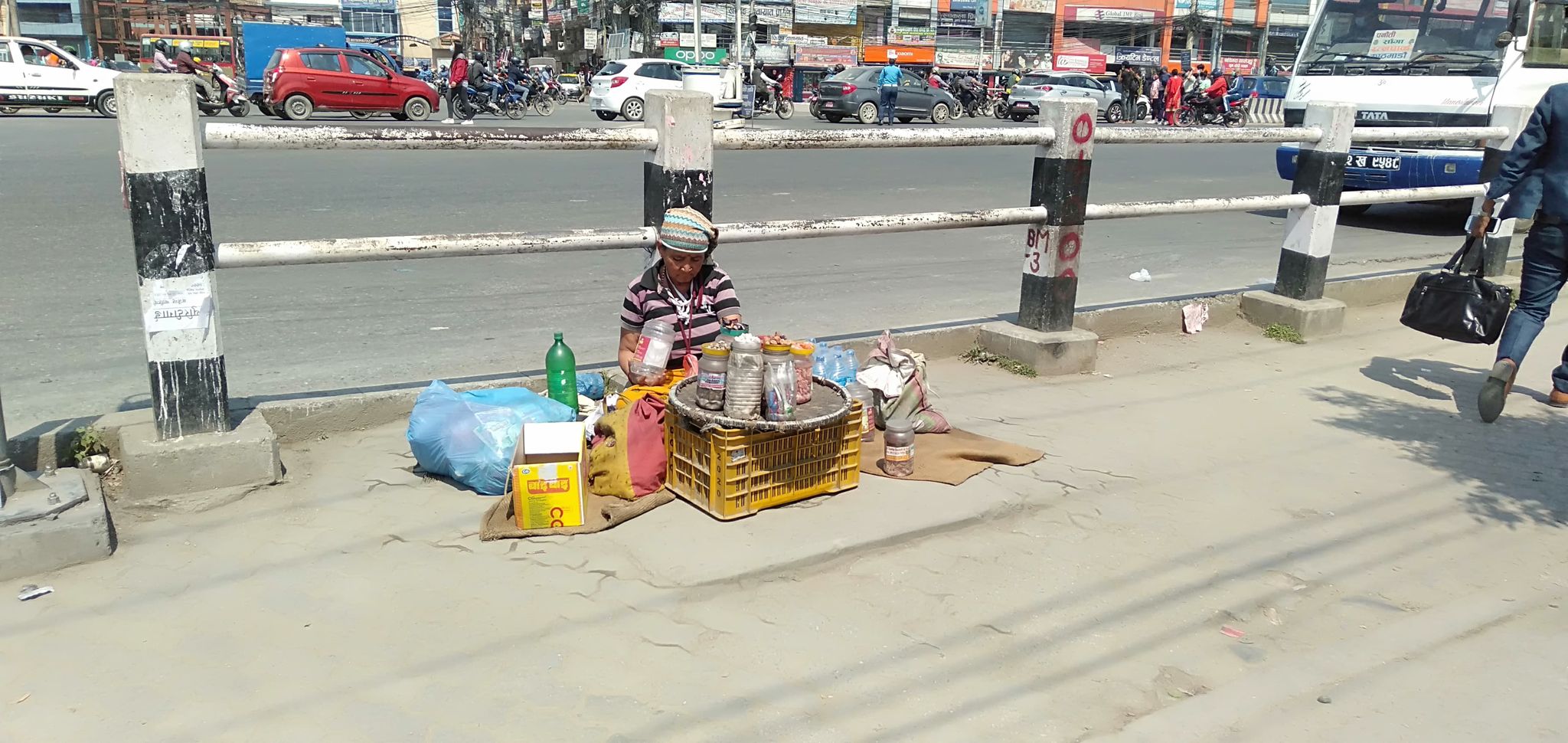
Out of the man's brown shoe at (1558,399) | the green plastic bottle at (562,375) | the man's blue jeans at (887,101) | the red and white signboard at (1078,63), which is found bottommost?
the man's brown shoe at (1558,399)

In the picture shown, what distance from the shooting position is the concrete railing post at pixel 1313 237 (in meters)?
6.31

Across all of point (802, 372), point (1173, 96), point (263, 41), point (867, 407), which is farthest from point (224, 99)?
point (1173, 96)

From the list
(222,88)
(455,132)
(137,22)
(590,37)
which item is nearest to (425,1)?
(137,22)

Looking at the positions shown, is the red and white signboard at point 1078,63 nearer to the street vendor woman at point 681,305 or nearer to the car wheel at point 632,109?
the car wheel at point 632,109

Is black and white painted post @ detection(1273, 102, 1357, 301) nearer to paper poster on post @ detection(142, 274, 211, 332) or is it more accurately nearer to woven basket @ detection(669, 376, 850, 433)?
woven basket @ detection(669, 376, 850, 433)

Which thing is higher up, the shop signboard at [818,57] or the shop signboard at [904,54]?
the shop signboard at [904,54]

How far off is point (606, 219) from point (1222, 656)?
8077 mm

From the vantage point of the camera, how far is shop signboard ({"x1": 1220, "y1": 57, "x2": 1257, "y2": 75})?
65688 millimetres

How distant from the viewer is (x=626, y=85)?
90.4ft

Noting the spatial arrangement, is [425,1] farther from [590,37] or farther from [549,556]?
[549,556]

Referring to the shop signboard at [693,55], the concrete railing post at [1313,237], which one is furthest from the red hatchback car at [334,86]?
the concrete railing post at [1313,237]

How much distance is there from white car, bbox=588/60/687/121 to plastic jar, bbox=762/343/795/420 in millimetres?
24589

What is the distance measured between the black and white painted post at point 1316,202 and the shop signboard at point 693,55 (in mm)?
36675

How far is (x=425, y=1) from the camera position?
88.4 m
